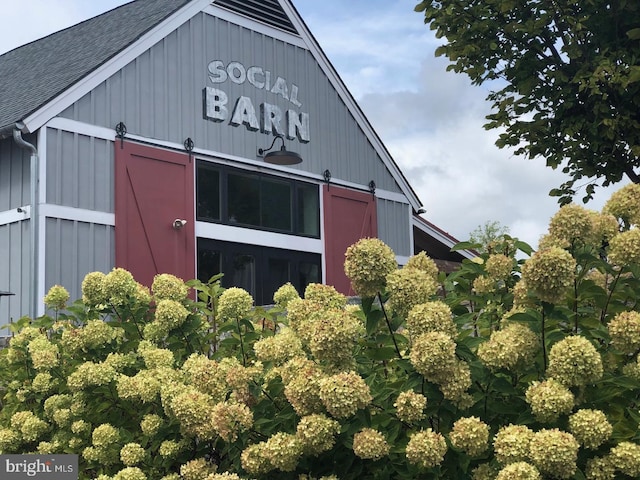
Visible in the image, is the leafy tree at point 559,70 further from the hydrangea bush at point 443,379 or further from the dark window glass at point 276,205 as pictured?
the hydrangea bush at point 443,379

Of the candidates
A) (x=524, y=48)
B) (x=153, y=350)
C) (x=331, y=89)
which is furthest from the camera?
(x=331, y=89)

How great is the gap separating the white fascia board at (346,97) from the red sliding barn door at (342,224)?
1.19 meters

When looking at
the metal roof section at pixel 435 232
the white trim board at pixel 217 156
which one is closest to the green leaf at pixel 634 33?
the white trim board at pixel 217 156

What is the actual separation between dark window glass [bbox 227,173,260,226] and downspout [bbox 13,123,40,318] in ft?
13.7

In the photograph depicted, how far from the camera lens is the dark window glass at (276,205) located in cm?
1715

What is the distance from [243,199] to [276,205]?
92cm

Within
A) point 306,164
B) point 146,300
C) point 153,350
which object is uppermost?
point 306,164

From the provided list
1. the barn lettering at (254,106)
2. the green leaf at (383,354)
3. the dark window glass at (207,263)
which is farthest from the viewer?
the barn lettering at (254,106)

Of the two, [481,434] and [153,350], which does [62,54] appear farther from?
[481,434]

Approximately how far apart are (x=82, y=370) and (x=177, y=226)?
36.3ft

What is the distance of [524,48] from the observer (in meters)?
12.6

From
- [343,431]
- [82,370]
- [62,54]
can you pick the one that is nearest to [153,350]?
[82,370]

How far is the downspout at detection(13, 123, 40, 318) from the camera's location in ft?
42.9

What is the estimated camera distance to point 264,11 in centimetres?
1795
